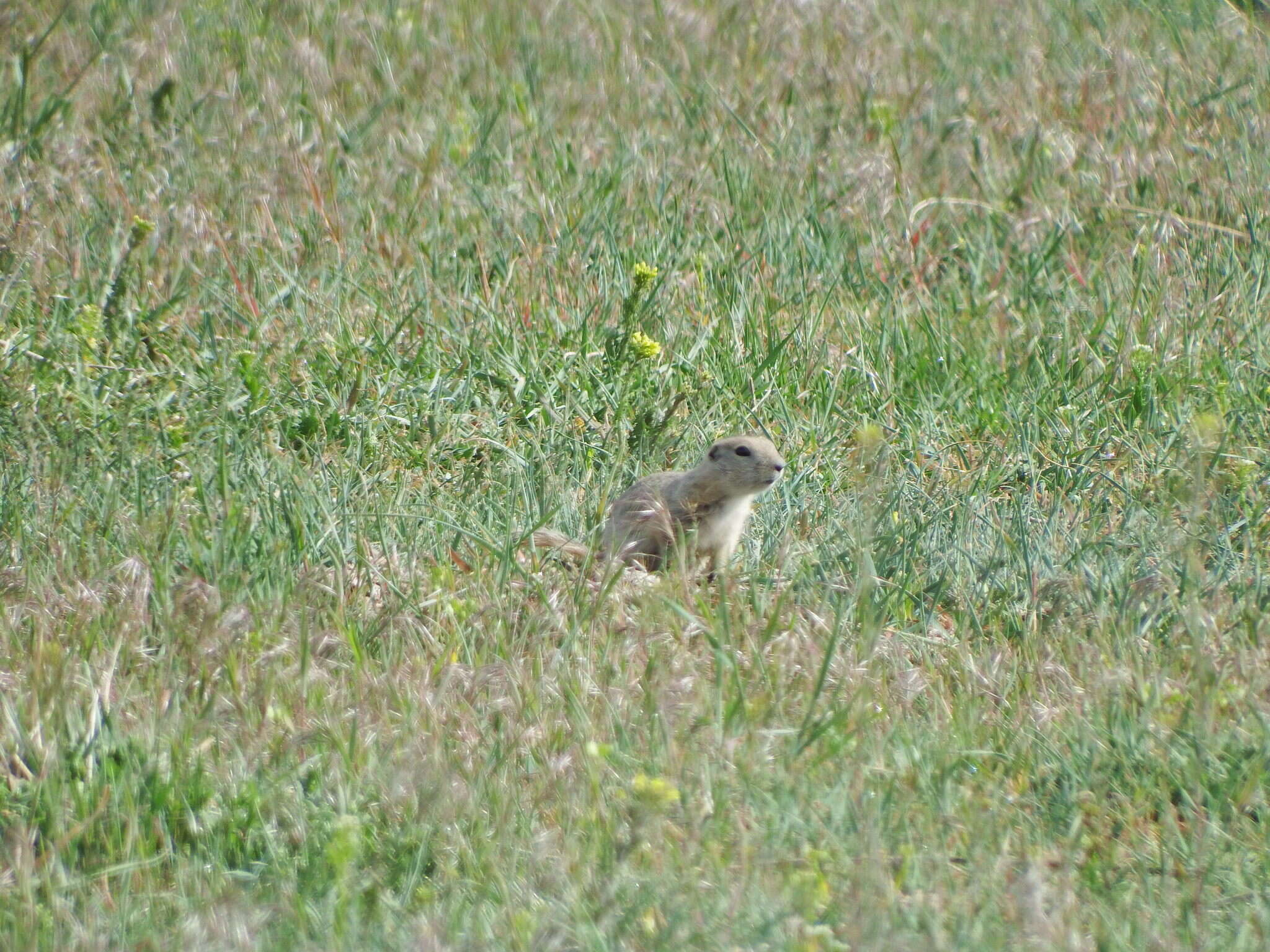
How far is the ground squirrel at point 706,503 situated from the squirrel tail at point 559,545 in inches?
6.5

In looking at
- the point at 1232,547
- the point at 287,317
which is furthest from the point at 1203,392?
the point at 287,317

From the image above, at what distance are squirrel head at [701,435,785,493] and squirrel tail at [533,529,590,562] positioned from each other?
23.3 inches

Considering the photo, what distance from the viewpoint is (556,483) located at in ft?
15.0

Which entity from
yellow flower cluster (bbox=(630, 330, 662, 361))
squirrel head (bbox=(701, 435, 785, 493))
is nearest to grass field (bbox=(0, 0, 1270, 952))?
yellow flower cluster (bbox=(630, 330, 662, 361))

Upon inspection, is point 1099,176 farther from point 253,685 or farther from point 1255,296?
point 253,685

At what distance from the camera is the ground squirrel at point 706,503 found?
4.58m

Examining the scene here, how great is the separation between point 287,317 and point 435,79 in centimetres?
237

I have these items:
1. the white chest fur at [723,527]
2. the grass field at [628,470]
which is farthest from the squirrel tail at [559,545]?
the white chest fur at [723,527]

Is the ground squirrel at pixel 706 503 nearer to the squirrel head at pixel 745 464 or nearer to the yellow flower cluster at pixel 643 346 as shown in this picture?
the squirrel head at pixel 745 464

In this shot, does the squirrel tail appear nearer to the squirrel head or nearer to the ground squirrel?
the ground squirrel

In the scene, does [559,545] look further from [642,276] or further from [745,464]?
[642,276]

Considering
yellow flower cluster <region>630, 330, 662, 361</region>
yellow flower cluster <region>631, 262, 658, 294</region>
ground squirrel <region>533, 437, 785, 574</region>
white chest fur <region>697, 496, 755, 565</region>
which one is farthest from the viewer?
yellow flower cluster <region>631, 262, 658, 294</region>

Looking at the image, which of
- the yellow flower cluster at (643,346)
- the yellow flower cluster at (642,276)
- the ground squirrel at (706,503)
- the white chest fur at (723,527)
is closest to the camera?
the ground squirrel at (706,503)

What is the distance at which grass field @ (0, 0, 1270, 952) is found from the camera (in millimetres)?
2826
